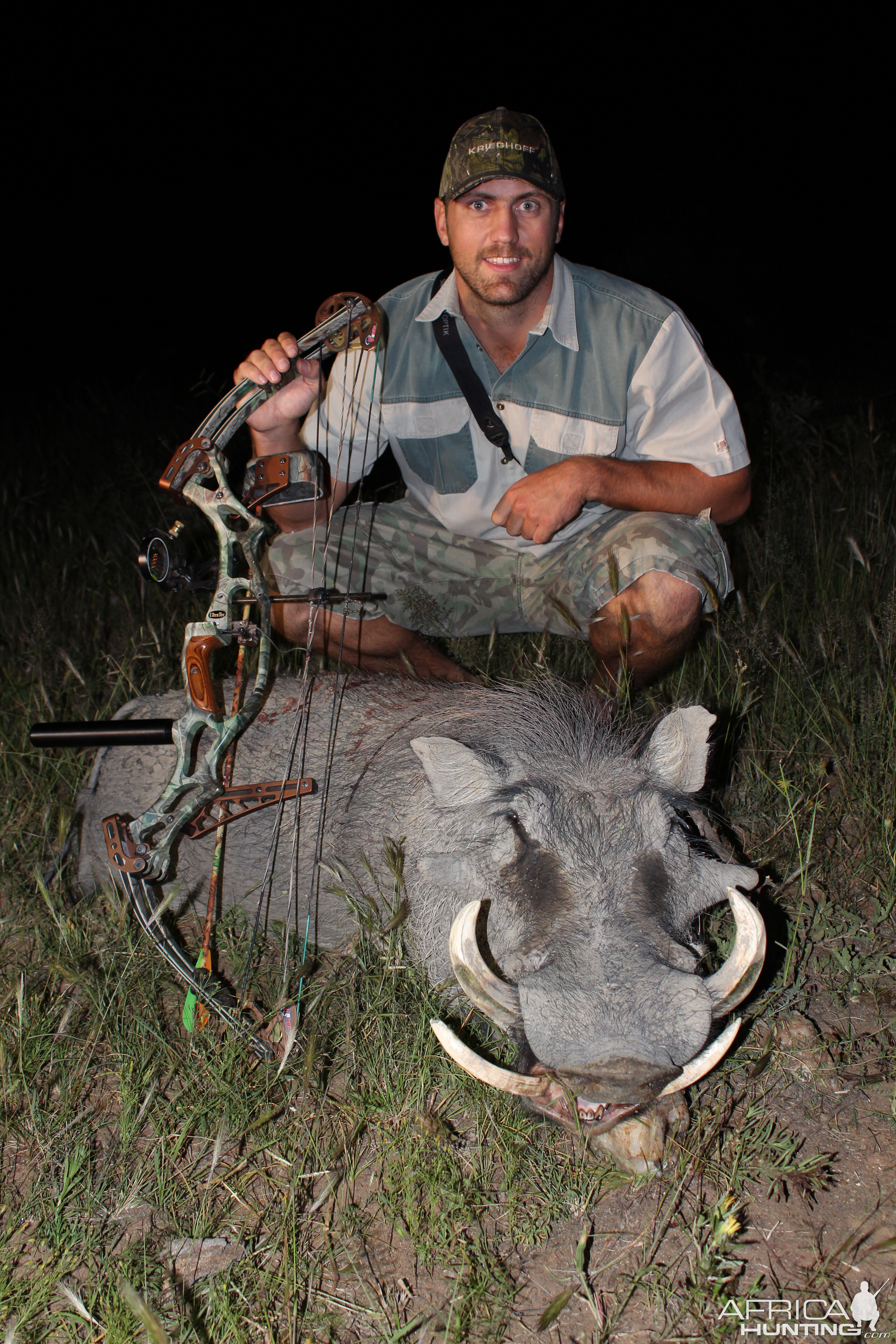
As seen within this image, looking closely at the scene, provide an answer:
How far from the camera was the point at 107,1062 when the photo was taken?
7.05ft

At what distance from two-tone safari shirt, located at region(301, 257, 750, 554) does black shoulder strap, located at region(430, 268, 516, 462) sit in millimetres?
35

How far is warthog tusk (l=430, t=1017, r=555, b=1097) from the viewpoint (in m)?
1.64

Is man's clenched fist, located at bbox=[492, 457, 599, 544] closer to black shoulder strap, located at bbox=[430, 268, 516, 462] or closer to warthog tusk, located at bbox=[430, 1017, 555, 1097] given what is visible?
black shoulder strap, located at bbox=[430, 268, 516, 462]

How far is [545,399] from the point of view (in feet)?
10.5

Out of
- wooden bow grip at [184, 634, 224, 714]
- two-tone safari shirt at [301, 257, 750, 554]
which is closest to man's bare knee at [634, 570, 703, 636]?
two-tone safari shirt at [301, 257, 750, 554]

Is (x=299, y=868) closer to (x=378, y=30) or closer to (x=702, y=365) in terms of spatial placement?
(x=702, y=365)

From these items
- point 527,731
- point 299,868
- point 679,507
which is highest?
point 679,507

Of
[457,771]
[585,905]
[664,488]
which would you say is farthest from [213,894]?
[664,488]

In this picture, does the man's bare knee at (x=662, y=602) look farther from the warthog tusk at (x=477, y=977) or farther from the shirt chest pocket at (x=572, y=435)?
the warthog tusk at (x=477, y=977)

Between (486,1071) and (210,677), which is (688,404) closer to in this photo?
(210,677)

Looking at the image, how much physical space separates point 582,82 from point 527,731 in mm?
17387

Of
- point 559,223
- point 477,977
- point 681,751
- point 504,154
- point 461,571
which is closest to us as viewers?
point 477,977

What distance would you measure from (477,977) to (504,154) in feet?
8.12

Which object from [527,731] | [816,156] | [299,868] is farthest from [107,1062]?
[816,156]
